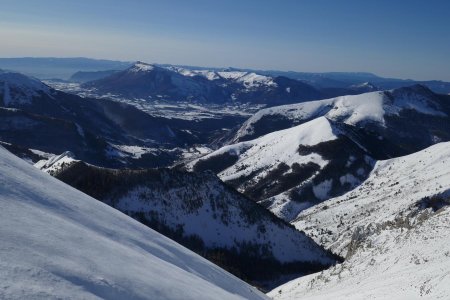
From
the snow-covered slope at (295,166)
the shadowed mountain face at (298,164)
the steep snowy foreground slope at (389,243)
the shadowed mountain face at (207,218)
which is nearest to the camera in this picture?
the steep snowy foreground slope at (389,243)

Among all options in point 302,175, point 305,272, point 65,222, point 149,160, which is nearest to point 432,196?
point 305,272

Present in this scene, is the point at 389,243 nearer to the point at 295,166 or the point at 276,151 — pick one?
the point at 295,166

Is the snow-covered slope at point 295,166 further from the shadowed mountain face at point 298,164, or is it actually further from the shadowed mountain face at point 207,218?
the shadowed mountain face at point 207,218

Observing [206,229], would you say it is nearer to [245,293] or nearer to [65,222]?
[245,293]

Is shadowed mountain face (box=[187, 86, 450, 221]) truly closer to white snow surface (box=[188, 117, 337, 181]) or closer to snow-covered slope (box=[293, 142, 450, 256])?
white snow surface (box=[188, 117, 337, 181])

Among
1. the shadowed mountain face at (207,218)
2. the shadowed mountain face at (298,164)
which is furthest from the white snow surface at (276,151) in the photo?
the shadowed mountain face at (207,218)

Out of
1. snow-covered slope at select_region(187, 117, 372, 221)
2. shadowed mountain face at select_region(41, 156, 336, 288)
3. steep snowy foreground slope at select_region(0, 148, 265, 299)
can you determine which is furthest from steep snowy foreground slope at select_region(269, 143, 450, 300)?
snow-covered slope at select_region(187, 117, 372, 221)
